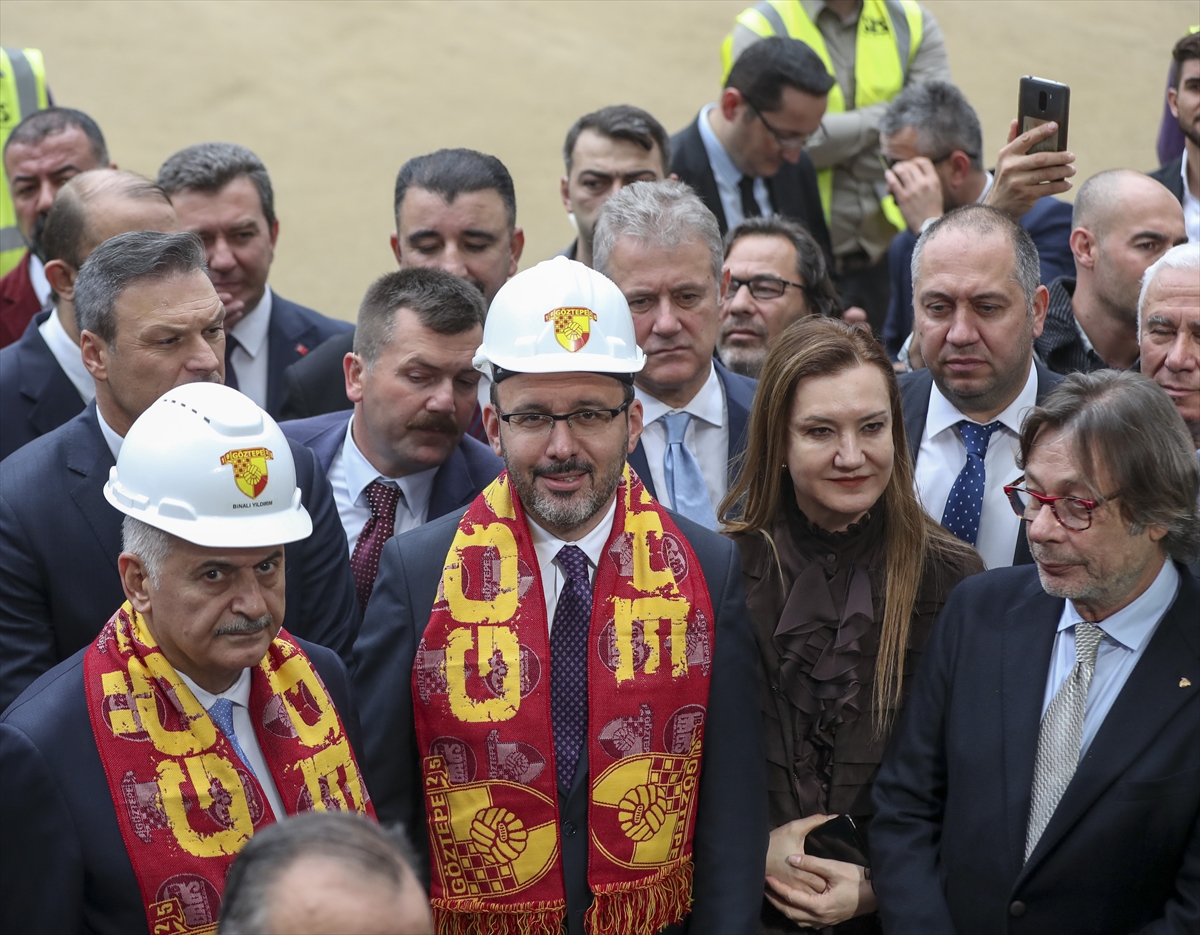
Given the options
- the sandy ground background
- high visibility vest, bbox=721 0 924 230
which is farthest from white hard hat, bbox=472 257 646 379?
the sandy ground background

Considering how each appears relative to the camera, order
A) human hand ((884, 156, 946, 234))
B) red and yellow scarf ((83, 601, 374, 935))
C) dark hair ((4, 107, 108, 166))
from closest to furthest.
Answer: red and yellow scarf ((83, 601, 374, 935)), human hand ((884, 156, 946, 234)), dark hair ((4, 107, 108, 166))

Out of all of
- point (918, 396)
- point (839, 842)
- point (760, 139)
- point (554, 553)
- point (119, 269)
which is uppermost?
point (760, 139)

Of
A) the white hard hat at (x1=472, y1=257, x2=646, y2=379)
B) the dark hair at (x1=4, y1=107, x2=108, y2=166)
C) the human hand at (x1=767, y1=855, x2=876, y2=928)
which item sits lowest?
the human hand at (x1=767, y1=855, x2=876, y2=928)

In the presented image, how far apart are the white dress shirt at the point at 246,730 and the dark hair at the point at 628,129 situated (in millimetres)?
2984

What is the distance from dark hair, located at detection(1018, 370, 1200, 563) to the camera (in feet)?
10.1

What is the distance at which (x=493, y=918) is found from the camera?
3.13m

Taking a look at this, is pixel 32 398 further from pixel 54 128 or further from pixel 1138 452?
pixel 1138 452

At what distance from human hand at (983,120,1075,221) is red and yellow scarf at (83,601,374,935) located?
278 cm

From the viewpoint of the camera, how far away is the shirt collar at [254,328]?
203 inches

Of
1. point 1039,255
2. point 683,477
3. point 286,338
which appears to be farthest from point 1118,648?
point 286,338

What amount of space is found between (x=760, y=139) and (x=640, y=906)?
3.57 metres

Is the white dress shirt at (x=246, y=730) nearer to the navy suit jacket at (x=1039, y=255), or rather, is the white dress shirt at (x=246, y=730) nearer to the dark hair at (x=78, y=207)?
the dark hair at (x=78, y=207)

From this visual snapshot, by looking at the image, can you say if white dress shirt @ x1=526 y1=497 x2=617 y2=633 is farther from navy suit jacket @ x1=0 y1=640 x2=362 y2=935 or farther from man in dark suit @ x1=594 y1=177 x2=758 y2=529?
navy suit jacket @ x1=0 y1=640 x2=362 y2=935

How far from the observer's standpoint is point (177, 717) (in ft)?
9.30
